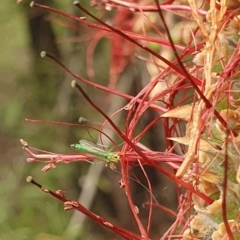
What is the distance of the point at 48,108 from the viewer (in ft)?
5.80

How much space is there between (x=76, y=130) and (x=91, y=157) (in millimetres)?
1169

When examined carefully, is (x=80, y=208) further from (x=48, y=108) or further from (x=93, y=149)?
(x=48, y=108)

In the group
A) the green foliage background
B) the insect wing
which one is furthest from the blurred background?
the insect wing

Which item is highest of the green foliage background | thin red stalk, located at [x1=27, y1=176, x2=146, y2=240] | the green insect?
the green insect

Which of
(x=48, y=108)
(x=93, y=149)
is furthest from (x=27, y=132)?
(x=93, y=149)

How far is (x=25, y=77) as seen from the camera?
1781 mm

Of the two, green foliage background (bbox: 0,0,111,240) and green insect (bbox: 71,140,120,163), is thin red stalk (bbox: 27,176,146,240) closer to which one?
green insect (bbox: 71,140,120,163)

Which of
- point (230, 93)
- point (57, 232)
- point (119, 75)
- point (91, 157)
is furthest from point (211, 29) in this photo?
point (57, 232)

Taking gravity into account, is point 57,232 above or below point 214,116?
below

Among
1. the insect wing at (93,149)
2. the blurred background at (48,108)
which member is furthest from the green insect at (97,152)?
the blurred background at (48,108)

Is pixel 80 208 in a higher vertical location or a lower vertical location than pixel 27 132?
higher

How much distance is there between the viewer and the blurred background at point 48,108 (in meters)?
1.60

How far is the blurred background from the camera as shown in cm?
160

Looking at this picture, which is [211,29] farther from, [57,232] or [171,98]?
[57,232]
